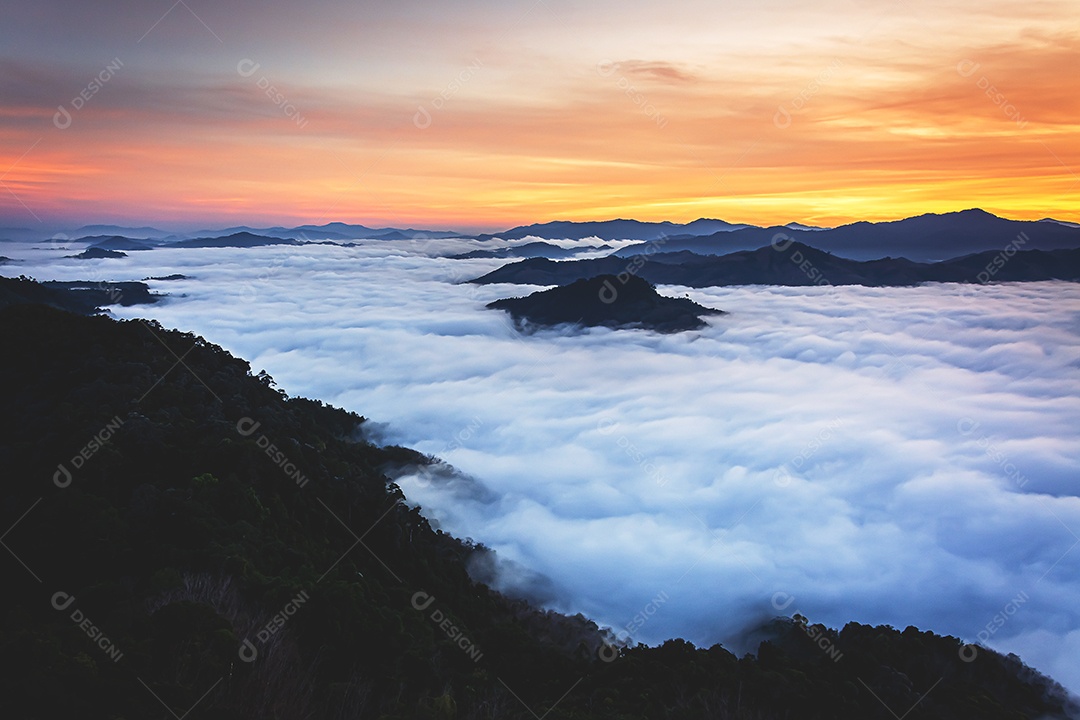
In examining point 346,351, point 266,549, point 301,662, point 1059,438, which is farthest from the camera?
point 346,351

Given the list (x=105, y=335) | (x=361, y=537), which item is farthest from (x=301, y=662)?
(x=105, y=335)

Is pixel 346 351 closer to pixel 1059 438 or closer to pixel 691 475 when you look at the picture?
pixel 691 475

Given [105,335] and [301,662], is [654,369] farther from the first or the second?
[301,662]

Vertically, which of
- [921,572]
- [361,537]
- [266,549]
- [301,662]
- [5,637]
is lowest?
[921,572]

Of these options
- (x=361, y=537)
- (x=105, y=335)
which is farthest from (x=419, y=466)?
(x=361, y=537)

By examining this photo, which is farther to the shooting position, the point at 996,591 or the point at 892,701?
the point at 996,591

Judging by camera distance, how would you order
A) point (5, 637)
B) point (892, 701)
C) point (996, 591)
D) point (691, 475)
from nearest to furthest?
point (5, 637) → point (892, 701) → point (996, 591) → point (691, 475)

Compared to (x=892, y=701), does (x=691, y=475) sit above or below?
below
